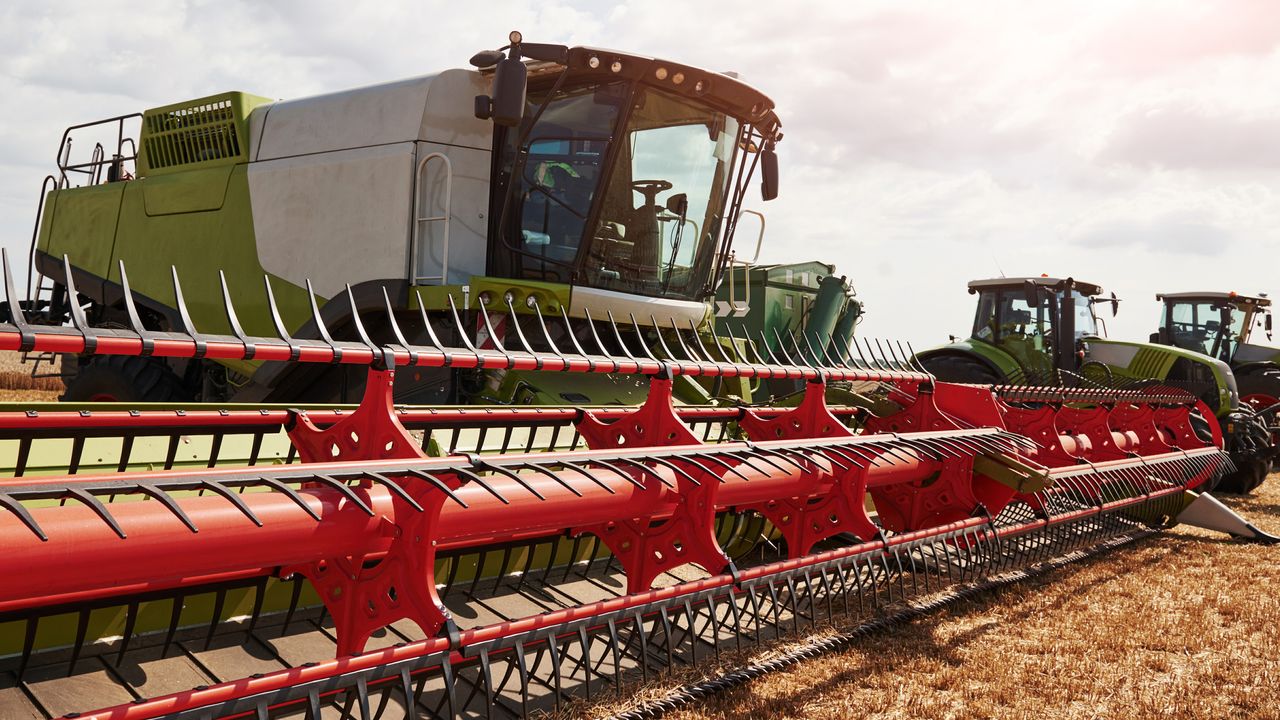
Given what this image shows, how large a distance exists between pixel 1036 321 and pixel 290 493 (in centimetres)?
900

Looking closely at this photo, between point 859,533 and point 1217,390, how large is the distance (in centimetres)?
691

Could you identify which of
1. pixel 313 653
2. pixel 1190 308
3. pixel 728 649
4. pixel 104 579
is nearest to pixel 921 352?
pixel 1190 308

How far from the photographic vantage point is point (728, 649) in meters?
3.07

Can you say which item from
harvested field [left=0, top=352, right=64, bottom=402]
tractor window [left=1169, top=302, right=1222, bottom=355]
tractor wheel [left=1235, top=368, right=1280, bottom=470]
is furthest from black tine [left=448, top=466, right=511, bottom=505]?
harvested field [left=0, top=352, right=64, bottom=402]

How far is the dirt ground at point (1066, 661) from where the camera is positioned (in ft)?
9.37

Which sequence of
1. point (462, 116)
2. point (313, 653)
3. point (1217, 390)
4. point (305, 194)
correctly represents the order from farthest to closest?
1. point (1217, 390)
2. point (305, 194)
3. point (462, 116)
4. point (313, 653)

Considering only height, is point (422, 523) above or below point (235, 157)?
below

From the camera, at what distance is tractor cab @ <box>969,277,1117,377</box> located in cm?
952

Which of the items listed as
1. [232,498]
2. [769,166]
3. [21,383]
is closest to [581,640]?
[232,498]

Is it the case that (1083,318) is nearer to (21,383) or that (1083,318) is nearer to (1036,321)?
(1036,321)

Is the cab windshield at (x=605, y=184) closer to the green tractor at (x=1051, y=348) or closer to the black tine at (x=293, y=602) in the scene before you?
the black tine at (x=293, y=602)

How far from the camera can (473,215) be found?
5.01 meters

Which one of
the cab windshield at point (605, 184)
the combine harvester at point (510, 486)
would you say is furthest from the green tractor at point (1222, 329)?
the cab windshield at point (605, 184)

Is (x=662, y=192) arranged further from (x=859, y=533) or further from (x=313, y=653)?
(x=313, y=653)
